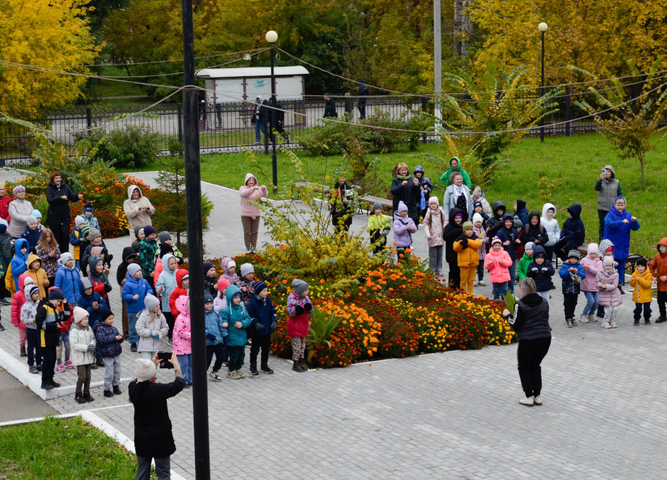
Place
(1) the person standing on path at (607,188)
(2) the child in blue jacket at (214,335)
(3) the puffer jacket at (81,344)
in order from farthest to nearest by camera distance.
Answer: (1) the person standing on path at (607,188) → (2) the child in blue jacket at (214,335) → (3) the puffer jacket at (81,344)

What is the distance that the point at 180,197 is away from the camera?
17.0 m

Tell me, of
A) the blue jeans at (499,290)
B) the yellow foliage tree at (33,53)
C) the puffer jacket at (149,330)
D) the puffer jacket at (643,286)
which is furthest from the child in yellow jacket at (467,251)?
the yellow foliage tree at (33,53)

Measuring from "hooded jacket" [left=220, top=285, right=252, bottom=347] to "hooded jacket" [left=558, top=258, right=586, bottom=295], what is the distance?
17.1 feet

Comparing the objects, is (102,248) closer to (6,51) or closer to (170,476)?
(170,476)

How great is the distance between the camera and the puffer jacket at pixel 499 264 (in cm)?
1416

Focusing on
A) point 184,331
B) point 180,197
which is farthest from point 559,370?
point 180,197

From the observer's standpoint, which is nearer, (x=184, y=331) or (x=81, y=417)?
(x=81, y=417)

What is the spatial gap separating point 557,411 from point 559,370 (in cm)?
157

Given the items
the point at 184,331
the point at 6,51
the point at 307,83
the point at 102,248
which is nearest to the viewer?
the point at 184,331

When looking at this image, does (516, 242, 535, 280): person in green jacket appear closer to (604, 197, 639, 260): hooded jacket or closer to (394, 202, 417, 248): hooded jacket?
(394, 202, 417, 248): hooded jacket

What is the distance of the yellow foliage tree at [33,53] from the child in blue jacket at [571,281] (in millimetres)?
21581

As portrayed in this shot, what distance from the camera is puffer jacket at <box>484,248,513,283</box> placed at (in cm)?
1416

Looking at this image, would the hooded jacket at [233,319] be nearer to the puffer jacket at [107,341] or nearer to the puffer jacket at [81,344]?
the puffer jacket at [107,341]

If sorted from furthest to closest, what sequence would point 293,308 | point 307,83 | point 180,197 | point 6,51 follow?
point 307,83, point 6,51, point 180,197, point 293,308
